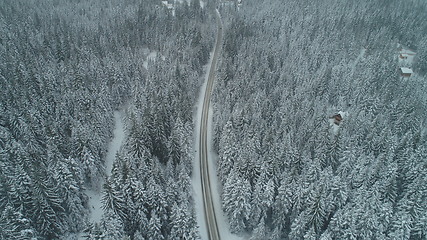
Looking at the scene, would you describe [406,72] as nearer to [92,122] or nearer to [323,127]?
[323,127]

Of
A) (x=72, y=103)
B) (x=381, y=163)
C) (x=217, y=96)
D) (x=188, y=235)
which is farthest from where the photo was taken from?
(x=217, y=96)

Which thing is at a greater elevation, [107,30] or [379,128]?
[107,30]

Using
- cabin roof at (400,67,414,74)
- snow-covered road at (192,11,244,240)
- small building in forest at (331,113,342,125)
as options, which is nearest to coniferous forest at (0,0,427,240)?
small building in forest at (331,113,342,125)

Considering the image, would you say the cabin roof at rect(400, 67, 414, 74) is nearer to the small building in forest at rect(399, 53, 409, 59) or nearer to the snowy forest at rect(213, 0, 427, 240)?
the snowy forest at rect(213, 0, 427, 240)

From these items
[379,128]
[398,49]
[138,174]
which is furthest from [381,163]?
[398,49]

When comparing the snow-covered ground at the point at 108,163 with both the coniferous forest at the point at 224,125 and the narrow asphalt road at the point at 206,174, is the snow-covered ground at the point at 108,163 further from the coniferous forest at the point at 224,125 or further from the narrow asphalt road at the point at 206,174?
the narrow asphalt road at the point at 206,174

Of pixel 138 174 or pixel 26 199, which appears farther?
pixel 138 174

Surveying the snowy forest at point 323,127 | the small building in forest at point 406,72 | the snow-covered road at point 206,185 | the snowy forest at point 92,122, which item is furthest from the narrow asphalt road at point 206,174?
the small building in forest at point 406,72

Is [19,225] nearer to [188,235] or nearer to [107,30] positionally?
[188,235]
